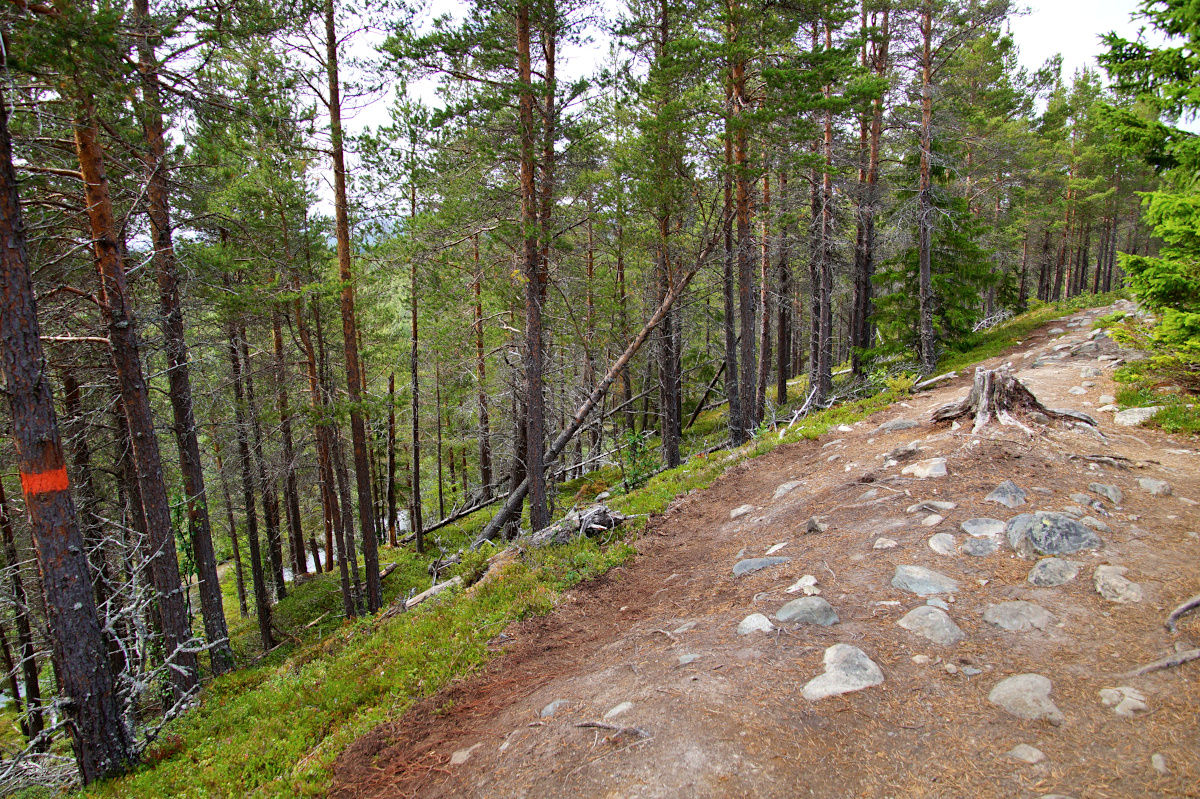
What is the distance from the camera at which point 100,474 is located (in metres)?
14.1

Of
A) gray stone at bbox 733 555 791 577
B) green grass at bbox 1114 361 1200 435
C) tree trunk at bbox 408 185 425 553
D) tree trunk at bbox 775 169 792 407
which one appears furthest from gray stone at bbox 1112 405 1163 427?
tree trunk at bbox 408 185 425 553

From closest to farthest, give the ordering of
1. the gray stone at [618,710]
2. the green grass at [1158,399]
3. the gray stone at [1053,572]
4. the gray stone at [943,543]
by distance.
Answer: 1. the gray stone at [618,710]
2. the gray stone at [1053,572]
3. the gray stone at [943,543]
4. the green grass at [1158,399]

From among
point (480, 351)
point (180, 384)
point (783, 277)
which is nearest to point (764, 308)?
point (783, 277)

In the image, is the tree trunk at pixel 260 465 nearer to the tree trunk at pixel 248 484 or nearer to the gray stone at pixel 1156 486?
the tree trunk at pixel 248 484

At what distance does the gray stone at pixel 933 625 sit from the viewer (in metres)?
3.81

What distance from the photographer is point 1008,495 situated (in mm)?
5496

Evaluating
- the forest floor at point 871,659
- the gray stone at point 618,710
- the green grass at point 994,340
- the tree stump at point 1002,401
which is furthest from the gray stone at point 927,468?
the green grass at point 994,340

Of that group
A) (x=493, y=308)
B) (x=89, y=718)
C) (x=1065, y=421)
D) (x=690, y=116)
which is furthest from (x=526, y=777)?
(x=493, y=308)

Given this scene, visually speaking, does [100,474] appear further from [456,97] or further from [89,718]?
[456,97]

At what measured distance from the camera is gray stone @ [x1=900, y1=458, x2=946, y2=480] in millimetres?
6523

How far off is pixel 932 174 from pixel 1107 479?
46.3 ft

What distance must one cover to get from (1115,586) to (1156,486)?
90.6 inches

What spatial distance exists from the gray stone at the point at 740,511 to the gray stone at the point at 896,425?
3.21 meters

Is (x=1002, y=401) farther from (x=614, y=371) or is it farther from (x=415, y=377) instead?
(x=415, y=377)
